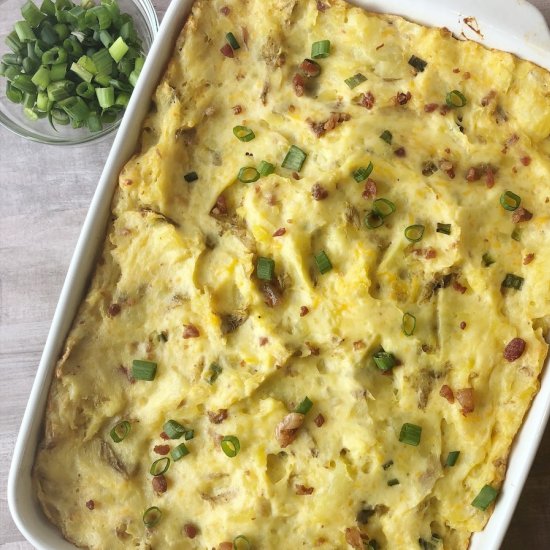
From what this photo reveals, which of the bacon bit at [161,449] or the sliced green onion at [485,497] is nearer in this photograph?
the sliced green onion at [485,497]

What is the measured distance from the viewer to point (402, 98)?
2516 mm

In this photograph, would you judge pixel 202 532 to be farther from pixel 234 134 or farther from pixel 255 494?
pixel 234 134

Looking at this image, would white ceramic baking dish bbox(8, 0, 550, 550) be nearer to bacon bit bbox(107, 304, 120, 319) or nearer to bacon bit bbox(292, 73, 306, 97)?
bacon bit bbox(107, 304, 120, 319)

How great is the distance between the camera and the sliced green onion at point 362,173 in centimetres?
246

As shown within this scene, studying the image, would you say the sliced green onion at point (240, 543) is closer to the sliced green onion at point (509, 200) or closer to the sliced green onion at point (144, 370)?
the sliced green onion at point (144, 370)

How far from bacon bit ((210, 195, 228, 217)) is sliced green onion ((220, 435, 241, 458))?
0.77 m

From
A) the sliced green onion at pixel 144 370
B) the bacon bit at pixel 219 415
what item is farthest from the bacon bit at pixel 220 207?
the bacon bit at pixel 219 415

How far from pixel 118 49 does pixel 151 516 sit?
1839mm

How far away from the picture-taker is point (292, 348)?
8.08 feet

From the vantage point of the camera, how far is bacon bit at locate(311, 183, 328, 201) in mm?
2445

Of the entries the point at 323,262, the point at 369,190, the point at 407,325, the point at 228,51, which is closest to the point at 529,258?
the point at 407,325

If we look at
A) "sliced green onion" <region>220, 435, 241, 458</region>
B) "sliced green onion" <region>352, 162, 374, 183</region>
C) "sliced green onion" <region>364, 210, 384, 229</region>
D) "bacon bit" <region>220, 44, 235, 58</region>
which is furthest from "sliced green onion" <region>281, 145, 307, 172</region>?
"sliced green onion" <region>220, 435, 241, 458</region>

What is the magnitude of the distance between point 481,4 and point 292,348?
1340mm

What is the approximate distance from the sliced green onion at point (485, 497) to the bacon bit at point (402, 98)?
1323mm
